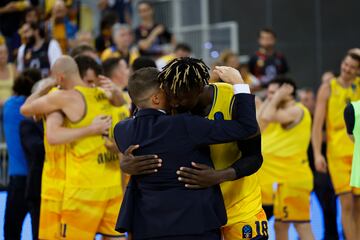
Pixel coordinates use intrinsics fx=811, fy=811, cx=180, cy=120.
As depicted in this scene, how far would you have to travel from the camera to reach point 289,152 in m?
8.20

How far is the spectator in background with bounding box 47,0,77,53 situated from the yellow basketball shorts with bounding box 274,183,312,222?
206 inches

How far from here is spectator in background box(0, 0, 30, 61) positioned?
12.7m

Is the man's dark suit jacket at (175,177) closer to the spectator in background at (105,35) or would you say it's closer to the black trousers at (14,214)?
the black trousers at (14,214)

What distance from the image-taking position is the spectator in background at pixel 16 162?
7594 mm

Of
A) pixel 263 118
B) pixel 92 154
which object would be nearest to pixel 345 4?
pixel 263 118

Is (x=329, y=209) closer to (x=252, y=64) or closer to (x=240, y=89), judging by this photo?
(x=252, y=64)

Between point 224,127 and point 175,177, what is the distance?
388 millimetres

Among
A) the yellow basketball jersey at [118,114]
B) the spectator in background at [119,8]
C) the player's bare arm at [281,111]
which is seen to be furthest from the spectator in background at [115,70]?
the spectator in background at [119,8]

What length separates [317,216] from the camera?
10.4m

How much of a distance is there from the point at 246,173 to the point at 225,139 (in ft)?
1.13

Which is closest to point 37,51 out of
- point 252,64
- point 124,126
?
point 252,64

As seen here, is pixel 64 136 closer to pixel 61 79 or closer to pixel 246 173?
pixel 61 79

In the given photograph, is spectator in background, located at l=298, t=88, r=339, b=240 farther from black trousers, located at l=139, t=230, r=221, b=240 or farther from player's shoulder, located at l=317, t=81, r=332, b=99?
black trousers, located at l=139, t=230, r=221, b=240

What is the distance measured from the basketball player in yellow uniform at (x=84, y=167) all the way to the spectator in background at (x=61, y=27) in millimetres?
5545
